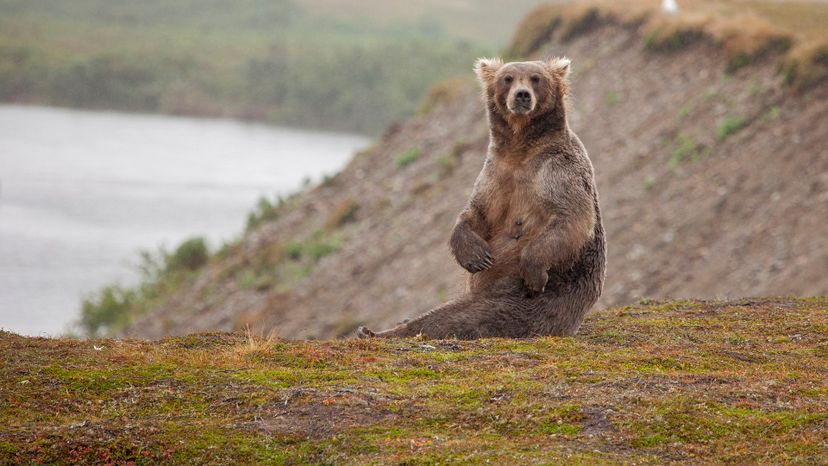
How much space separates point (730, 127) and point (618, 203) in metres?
3.15

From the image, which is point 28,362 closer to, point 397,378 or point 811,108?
point 397,378

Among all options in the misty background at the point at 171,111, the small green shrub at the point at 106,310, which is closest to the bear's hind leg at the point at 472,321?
the misty background at the point at 171,111

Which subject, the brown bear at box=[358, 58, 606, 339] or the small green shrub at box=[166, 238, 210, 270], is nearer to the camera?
the brown bear at box=[358, 58, 606, 339]

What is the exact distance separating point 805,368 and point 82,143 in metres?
79.6

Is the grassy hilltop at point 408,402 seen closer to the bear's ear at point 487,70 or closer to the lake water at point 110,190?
the bear's ear at point 487,70

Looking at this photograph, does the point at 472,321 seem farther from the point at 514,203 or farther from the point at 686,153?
the point at 686,153

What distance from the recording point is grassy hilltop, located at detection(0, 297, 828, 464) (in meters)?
6.87

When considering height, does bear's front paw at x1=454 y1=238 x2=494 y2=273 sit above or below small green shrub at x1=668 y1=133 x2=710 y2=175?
below

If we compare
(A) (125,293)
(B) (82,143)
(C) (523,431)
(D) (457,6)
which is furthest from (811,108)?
(D) (457,6)

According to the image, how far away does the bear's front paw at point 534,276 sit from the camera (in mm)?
9758

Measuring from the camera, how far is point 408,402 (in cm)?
763

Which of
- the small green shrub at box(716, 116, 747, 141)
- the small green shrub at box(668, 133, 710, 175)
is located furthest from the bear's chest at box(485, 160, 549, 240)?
the small green shrub at box(716, 116, 747, 141)

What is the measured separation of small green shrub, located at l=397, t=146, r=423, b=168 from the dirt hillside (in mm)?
46

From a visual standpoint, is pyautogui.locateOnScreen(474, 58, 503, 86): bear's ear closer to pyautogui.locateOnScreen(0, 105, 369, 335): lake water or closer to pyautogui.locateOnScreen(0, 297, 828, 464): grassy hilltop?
pyautogui.locateOnScreen(0, 297, 828, 464): grassy hilltop
